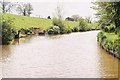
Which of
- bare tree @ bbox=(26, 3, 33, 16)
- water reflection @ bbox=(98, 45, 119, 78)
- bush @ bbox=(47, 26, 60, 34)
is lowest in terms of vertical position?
water reflection @ bbox=(98, 45, 119, 78)

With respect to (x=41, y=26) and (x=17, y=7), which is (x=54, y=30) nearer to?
(x=41, y=26)

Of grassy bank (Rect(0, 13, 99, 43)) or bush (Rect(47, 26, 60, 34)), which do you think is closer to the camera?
grassy bank (Rect(0, 13, 99, 43))

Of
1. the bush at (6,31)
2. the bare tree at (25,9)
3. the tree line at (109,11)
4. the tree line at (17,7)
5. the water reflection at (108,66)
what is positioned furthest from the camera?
the bare tree at (25,9)

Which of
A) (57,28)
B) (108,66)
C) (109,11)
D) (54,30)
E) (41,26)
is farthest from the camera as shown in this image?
(41,26)

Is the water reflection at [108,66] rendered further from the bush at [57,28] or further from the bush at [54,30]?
the bush at [57,28]

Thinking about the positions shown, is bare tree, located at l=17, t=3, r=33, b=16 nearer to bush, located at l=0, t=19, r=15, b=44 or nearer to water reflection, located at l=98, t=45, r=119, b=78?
bush, located at l=0, t=19, r=15, b=44

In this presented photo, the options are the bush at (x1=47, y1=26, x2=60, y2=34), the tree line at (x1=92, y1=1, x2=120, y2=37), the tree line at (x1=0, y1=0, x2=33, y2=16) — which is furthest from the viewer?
the tree line at (x1=0, y1=0, x2=33, y2=16)

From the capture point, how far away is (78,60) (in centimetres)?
2020

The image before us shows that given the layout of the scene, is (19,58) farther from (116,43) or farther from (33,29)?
(33,29)

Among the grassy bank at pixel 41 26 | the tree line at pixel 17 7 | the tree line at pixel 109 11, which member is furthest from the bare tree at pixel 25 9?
the tree line at pixel 109 11

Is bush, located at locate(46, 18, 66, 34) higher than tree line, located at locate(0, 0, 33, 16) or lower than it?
lower

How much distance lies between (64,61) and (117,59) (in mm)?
3854

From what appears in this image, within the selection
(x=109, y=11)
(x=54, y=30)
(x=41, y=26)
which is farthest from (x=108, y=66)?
(x=41, y=26)

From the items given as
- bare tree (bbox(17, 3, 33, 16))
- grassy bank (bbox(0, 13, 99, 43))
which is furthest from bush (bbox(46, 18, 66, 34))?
bare tree (bbox(17, 3, 33, 16))
